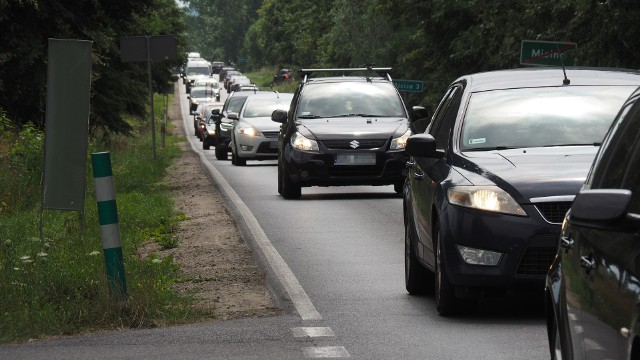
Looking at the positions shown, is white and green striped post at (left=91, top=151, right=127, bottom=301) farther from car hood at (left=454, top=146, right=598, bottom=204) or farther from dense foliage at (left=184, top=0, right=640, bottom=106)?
dense foliage at (left=184, top=0, right=640, bottom=106)

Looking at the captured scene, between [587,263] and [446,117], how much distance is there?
19.7 ft

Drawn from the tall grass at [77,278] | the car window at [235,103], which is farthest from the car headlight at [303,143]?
the car window at [235,103]

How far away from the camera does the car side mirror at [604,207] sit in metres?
4.54

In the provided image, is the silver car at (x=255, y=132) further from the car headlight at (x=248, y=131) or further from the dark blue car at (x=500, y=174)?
the dark blue car at (x=500, y=174)

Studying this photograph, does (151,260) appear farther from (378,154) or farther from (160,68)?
(160,68)

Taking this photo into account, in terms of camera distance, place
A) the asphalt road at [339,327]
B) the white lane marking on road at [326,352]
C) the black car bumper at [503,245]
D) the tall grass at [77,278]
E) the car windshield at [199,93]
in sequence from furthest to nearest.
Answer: the car windshield at [199,93]
the tall grass at [77,278]
the black car bumper at [503,245]
the asphalt road at [339,327]
the white lane marking on road at [326,352]

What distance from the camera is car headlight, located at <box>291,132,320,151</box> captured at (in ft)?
72.7

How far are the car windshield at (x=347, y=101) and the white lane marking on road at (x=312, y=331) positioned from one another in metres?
13.4

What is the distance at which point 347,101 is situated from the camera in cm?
2339

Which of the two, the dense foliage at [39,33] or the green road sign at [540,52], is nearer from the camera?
the dense foliage at [39,33]

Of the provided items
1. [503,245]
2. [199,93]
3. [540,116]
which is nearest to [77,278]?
[503,245]

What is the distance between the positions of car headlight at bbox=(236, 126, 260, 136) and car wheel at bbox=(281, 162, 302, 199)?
39.1 ft

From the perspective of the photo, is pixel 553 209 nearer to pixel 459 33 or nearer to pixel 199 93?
pixel 459 33

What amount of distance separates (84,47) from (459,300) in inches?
185
